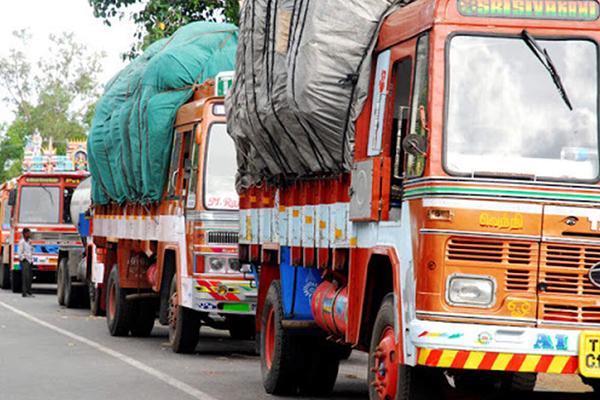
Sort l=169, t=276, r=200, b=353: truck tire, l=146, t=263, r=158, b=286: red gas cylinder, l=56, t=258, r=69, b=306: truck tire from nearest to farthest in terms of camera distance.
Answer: l=169, t=276, r=200, b=353: truck tire → l=146, t=263, r=158, b=286: red gas cylinder → l=56, t=258, r=69, b=306: truck tire

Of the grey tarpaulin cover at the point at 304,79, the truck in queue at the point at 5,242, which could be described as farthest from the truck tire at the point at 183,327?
the truck in queue at the point at 5,242

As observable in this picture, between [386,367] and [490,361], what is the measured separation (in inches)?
37.9

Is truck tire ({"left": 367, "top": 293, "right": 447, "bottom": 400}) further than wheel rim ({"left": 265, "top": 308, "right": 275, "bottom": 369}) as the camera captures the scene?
No

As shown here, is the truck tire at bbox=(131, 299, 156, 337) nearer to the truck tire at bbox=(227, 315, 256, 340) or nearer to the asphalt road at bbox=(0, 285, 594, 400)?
the asphalt road at bbox=(0, 285, 594, 400)

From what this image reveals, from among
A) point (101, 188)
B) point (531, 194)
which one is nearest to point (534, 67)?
point (531, 194)

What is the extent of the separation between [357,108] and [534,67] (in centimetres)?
182

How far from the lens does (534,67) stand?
26.4 feet

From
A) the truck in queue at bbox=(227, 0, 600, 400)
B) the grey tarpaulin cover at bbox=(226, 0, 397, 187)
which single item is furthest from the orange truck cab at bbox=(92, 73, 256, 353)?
the truck in queue at bbox=(227, 0, 600, 400)

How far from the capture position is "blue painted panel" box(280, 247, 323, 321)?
1142cm

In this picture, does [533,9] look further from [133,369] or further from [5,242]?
[5,242]

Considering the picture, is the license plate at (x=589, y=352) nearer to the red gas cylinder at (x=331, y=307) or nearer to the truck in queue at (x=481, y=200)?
the truck in queue at (x=481, y=200)

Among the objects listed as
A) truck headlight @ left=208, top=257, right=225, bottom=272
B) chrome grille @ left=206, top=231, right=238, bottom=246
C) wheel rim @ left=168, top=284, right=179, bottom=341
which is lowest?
wheel rim @ left=168, top=284, right=179, bottom=341

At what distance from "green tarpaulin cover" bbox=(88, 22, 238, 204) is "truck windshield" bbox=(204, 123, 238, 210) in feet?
4.70

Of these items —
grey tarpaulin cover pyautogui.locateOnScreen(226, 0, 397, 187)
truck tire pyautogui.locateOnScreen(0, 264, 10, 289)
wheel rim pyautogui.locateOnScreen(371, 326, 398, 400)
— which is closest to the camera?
wheel rim pyautogui.locateOnScreen(371, 326, 398, 400)
